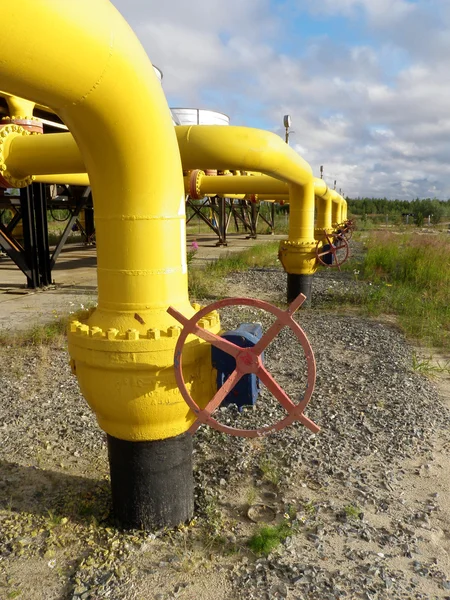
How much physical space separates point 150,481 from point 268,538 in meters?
0.57

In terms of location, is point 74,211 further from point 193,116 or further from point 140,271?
point 140,271

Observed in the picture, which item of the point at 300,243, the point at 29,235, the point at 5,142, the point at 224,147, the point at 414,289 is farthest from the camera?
the point at 414,289

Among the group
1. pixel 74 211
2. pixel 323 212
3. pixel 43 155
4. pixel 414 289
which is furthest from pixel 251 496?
pixel 323 212

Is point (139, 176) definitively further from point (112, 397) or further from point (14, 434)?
point (14, 434)

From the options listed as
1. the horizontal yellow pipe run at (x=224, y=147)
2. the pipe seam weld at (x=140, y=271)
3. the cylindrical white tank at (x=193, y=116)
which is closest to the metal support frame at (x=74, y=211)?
the cylindrical white tank at (x=193, y=116)

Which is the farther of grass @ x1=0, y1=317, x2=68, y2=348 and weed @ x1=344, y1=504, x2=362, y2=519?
grass @ x1=0, y1=317, x2=68, y2=348

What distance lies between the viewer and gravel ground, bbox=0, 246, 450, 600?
1812 millimetres

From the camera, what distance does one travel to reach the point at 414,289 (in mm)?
7559

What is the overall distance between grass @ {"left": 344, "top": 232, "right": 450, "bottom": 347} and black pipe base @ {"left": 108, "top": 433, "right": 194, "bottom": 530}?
12.1ft

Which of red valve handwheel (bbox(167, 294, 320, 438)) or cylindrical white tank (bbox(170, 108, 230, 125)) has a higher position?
cylindrical white tank (bbox(170, 108, 230, 125))

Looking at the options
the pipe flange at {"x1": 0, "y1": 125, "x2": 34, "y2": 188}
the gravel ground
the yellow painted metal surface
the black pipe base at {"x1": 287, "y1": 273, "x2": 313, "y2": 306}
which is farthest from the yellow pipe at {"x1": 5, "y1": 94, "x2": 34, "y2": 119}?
the black pipe base at {"x1": 287, "y1": 273, "x2": 313, "y2": 306}

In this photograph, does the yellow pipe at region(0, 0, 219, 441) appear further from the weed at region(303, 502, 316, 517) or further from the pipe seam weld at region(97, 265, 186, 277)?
the weed at region(303, 502, 316, 517)

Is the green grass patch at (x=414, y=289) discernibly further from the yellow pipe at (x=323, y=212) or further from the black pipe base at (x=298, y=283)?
the yellow pipe at (x=323, y=212)

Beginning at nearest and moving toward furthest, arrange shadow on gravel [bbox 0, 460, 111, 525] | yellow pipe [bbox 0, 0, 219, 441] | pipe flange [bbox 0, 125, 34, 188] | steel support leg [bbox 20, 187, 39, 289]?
Result: yellow pipe [bbox 0, 0, 219, 441] < shadow on gravel [bbox 0, 460, 111, 525] < pipe flange [bbox 0, 125, 34, 188] < steel support leg [bbox 20, 187, 39, 289]
